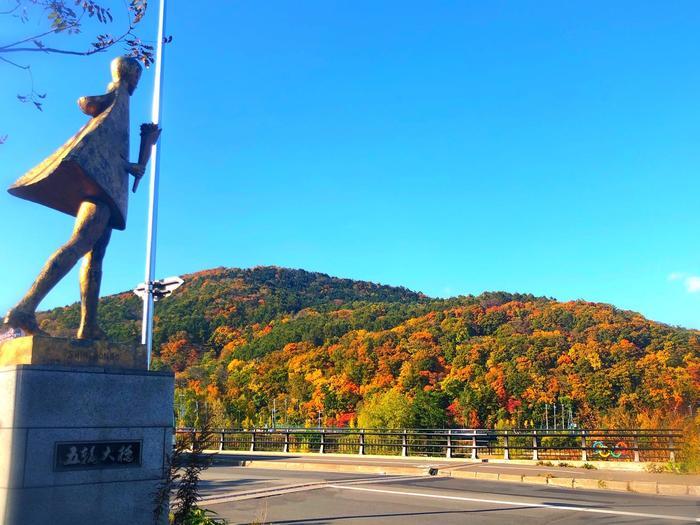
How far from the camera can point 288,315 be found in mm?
104312

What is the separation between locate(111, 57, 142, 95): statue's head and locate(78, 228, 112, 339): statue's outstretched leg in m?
1.64

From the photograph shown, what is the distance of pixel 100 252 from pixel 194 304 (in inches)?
3797

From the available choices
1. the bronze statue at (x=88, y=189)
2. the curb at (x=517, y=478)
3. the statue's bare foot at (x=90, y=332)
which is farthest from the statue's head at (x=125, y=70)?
the curb at (x=517, y=478)

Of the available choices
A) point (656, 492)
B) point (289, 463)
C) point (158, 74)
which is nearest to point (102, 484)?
point (656, 492)

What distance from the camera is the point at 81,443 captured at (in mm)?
5492

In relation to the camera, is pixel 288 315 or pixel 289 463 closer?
pixel 289 463

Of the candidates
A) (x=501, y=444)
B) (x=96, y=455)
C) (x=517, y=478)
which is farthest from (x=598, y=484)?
(x=501, y=444)

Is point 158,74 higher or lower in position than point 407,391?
higher

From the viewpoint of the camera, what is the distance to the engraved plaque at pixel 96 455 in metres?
5.36

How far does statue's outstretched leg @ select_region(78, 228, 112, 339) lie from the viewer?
241 inches

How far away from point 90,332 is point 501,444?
71.1 ft

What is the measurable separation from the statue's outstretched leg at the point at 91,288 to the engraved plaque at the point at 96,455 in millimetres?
1091

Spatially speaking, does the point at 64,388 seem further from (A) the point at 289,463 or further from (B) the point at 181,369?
(B) the point at 181,369

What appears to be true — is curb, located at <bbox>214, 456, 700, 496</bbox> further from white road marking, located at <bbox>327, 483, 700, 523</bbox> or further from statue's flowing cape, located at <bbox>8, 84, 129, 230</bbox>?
statue's flowing cape, located at <bbox>8, 84, 129, 230</bbox>
